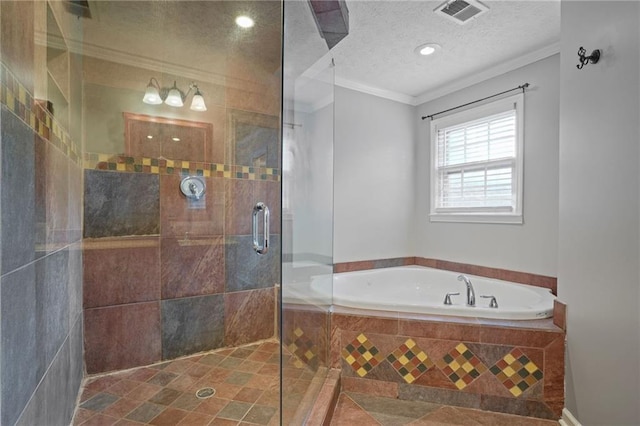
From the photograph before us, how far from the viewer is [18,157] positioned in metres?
0.91

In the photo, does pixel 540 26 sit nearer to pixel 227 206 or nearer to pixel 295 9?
pixel 295 9

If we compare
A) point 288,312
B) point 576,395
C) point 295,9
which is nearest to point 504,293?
point 576,395

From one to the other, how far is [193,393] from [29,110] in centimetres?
160

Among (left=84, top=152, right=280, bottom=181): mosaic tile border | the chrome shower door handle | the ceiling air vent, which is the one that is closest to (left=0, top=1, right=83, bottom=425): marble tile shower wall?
(left=84, top=152, right=280, bottom=181): mosaic tile border

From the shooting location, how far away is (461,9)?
2.12 metres

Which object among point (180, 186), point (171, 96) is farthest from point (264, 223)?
point (171, 96)

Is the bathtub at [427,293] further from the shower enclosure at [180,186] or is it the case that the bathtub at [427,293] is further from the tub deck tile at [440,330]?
the shower enclosure at [180,186]

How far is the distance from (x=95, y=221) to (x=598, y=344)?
9.05 ft

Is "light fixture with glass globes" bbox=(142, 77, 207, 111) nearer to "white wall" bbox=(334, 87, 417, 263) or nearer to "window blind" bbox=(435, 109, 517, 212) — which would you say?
"white wall" bbox=(334, 87, 417, 263)

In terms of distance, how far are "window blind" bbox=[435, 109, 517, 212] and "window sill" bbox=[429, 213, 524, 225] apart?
0.18 ft

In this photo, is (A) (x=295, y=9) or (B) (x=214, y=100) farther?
(B) (x=214, y=100)

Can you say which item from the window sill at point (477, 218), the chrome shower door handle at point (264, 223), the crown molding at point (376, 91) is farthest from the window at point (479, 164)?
the chrome shower door handle at point (264, 223)

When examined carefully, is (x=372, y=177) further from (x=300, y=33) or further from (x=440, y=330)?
(x=440, y=330)

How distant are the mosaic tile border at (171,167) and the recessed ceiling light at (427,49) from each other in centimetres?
150
